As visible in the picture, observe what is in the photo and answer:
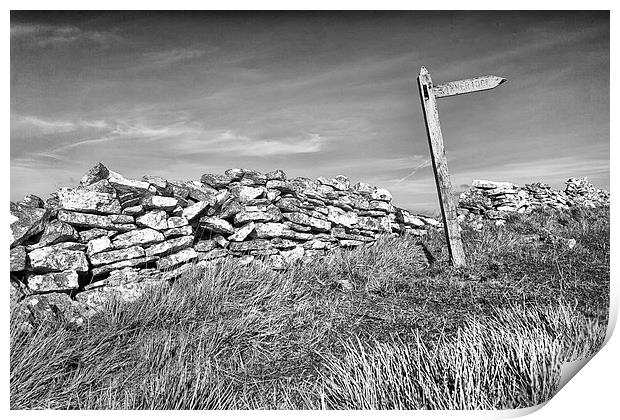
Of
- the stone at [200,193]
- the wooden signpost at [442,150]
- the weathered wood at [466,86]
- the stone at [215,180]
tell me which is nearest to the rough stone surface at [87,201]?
the stone at [200,193]

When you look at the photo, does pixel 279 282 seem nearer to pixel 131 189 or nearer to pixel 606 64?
pixel 131 189

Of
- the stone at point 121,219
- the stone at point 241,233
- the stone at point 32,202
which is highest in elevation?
the stone at point 32,202

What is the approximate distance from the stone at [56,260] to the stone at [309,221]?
70.9 inches

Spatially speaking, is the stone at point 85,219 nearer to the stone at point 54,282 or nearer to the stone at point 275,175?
the stone at point 54,282

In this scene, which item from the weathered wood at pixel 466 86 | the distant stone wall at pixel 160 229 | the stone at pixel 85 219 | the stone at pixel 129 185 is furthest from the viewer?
the weathered wood at pixel 466 86

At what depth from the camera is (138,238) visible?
3.54m

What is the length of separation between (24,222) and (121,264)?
684 mm

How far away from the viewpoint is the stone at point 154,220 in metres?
3.61

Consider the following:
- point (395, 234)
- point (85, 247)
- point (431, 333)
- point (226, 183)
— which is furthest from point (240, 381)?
point (395, 234)

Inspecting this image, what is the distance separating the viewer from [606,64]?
3309 mm

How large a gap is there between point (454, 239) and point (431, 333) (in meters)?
1.54

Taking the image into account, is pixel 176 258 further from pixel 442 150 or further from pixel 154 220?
pixel 442 150

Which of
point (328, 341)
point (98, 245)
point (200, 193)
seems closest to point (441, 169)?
point (328, 341)

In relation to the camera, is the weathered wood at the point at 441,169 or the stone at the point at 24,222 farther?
the weathered wood at the point at 441,169
